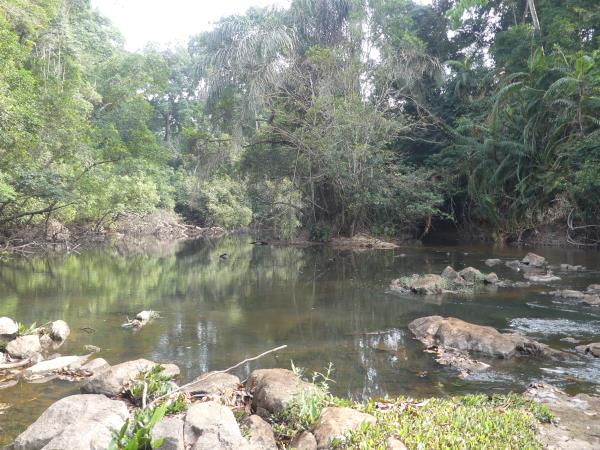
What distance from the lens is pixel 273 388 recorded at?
15.3 feet

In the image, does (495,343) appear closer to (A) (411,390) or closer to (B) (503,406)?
(A) (411,390)

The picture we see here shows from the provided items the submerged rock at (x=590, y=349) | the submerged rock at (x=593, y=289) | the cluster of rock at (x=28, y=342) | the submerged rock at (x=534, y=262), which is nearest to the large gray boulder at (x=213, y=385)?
the cluster of rock at (x=28, y=342)

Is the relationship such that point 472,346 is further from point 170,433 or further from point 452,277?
point 452,277

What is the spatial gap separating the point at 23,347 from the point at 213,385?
3.60m

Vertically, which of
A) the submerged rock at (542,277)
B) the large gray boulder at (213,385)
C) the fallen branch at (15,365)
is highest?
the submerged rock at (542,277)

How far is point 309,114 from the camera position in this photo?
70.8ft

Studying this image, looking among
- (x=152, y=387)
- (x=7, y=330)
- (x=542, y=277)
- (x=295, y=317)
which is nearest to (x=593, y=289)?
(x=542, y=277)

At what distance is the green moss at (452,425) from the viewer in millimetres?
3604

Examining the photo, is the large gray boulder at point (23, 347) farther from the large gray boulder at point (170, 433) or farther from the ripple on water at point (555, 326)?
the ripple on water at point (555, 326)

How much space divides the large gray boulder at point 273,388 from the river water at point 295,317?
3.34 ft

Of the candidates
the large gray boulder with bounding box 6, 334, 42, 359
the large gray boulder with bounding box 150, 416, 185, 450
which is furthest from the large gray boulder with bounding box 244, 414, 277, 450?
the large gray boulder with bounding box 6, 334, 42, 359

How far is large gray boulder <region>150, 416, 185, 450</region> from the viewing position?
3.51 meters

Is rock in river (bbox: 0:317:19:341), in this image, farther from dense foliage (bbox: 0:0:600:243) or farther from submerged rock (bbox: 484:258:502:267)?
submerged rock (bbox: 484:258:502:267)

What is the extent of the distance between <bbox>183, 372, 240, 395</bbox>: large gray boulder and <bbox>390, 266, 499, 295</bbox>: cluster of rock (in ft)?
23.4
